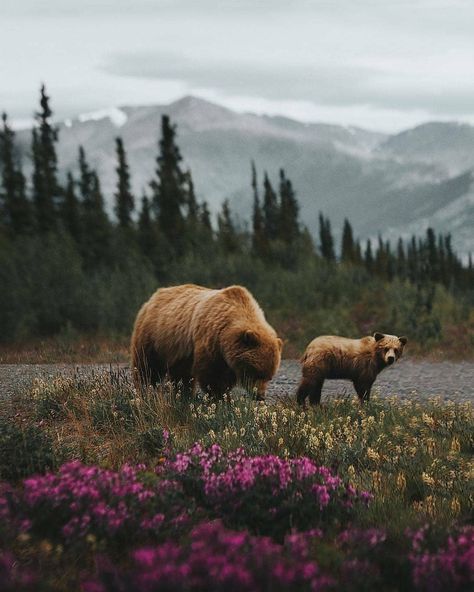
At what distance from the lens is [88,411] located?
25.6 feet

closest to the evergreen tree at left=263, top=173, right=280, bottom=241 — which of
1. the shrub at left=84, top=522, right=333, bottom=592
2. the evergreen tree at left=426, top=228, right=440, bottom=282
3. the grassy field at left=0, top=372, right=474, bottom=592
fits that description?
the evergreen tree at left=426, top=228, right=440, bottom=282

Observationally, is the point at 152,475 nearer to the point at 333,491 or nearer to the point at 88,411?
the point at 333,491

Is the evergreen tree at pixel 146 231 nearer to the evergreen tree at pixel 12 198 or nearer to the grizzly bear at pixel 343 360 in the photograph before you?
the evergreen tree at pixel 12 198

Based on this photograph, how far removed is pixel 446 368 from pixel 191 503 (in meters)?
12.9

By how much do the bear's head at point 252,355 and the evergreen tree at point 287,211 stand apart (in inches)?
2267

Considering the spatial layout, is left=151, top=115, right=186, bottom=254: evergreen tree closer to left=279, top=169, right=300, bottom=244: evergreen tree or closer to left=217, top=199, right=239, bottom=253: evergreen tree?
left=217, top=199, right=239, bottom=253: evergreen tree

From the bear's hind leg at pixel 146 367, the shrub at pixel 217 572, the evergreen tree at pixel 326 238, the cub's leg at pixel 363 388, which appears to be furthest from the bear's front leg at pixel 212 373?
the evergreen tree at pixel 326 238

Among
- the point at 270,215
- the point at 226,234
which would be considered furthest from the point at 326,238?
the point at 226,234

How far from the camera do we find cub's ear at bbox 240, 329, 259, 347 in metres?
7.15

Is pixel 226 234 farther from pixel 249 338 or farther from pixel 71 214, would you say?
pixel 249 338

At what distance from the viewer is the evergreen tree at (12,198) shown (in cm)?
4053

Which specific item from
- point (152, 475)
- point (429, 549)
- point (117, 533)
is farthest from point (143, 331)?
point (429, 549)

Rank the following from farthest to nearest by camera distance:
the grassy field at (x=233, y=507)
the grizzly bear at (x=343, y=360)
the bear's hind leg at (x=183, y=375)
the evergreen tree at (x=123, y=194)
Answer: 1. the evergreen tree at (x=123, y=194)
2. the grizzly bear at (x=343, y=360)
3. the bear's hind leg at (x=183, y=375)
4. the grassy field at (x=233, y=507)

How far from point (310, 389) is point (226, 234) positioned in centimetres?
4499
